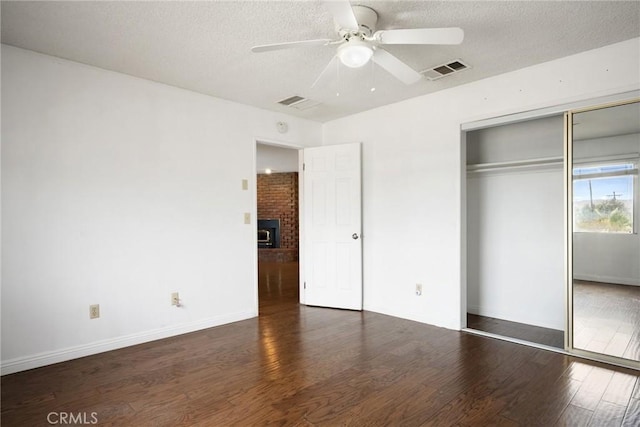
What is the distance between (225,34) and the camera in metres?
2.54

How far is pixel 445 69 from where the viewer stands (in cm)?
320

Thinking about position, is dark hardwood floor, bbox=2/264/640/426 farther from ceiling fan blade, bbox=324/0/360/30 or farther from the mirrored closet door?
ceiling fan blade, bbox=324/0/360/30

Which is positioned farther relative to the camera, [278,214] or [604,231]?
[278,214]

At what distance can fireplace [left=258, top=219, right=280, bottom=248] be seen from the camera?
9492 millimetres

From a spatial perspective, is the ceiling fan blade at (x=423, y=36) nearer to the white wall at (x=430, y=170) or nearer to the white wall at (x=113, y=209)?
the white wall at (x=430, y=170)

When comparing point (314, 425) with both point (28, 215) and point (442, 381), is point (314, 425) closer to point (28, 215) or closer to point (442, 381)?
point (442, 381)

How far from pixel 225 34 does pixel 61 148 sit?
1679mm

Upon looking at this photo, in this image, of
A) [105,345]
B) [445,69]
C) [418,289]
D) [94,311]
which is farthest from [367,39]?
[105,345]

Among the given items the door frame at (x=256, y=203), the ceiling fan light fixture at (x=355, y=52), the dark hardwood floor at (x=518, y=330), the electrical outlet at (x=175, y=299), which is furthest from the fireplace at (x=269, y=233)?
the ceiling fan light fixture at (x=355, y=52)

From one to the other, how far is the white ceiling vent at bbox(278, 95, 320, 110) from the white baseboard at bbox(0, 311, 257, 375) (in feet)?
8.08

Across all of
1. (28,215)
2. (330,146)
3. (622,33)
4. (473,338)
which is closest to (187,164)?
(28,215)

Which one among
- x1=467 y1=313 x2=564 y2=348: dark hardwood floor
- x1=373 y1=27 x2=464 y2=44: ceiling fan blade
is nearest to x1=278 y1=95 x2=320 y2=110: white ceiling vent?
x1=373 y1=27 x2=464 y2=44: ceiling fan blade

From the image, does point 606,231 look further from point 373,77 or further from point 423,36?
point 373,77

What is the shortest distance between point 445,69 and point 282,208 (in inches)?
264
